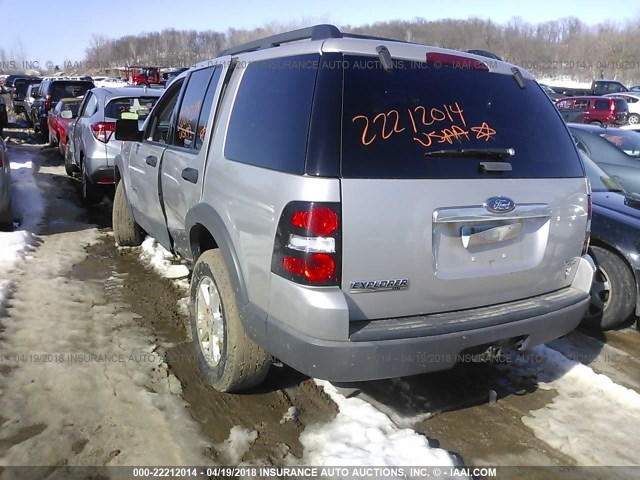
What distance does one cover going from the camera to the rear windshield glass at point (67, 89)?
644 inches

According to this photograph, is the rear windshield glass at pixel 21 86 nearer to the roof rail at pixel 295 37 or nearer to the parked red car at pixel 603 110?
the parked red car at pixel 603 110

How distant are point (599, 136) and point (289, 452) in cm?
589

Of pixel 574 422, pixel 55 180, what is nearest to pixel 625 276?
pixel 574 422

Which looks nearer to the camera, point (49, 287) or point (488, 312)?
point (488, 312)

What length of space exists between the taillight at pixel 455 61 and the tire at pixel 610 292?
2289mm

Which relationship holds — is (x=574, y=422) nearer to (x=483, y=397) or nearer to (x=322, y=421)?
(x=483, y=397)

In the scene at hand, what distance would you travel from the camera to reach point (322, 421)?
3.12 meters

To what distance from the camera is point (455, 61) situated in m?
2.96

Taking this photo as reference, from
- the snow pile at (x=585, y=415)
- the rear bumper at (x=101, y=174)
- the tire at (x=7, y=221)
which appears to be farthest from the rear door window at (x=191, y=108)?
the rear bumper at (x=101, y=174)

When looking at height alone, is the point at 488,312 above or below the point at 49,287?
above

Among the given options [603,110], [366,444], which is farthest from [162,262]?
[603,110]

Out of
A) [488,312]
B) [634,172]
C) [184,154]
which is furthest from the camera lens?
[634,172]

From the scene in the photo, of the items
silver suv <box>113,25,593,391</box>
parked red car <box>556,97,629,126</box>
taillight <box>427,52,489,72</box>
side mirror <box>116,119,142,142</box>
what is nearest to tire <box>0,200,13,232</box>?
side mirror <box>116,119,142,142</box>

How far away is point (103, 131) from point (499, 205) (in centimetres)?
665
